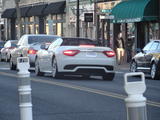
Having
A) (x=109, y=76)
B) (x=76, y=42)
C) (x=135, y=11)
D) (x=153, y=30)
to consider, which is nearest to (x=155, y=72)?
(x=109, y=76)

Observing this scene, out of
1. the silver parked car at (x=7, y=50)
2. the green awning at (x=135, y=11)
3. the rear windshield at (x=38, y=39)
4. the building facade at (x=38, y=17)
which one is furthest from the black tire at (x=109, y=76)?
the building facade at (x=38, y=17)

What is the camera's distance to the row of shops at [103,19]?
35562 mm

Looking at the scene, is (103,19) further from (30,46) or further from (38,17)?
(30,46)

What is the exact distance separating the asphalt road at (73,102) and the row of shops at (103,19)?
739 inches

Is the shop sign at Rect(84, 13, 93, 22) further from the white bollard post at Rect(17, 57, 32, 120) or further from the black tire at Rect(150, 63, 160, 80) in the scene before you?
the white bollard post at Rect(17, 57, 32, 120)

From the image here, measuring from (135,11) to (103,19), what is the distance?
750cm

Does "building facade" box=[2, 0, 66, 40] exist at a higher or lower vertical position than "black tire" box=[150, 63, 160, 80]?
higher

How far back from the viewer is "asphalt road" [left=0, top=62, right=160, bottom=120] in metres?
10.7

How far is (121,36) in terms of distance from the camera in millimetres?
37688

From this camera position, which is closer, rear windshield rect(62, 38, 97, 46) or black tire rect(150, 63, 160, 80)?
rear windshield rect(62, 38, 97, 46)

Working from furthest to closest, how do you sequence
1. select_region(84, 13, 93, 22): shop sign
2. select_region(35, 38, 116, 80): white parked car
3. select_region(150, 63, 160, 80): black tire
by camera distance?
1. select_region(84, 13, 93, 22): shop sign
2. select_region(150, 63, 160, 80): black tire
3. select_region(35, 38, 116, 80): white parked car

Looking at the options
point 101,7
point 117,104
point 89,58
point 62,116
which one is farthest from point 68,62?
point 101,7

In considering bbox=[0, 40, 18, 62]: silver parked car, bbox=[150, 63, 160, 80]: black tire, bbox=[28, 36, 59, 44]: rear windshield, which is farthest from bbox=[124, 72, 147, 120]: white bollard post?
bbox=[0, 40, 18, 62]: silver parked car

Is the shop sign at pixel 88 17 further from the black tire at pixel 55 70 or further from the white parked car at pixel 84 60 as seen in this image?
the white parked car at pixel 84 60
